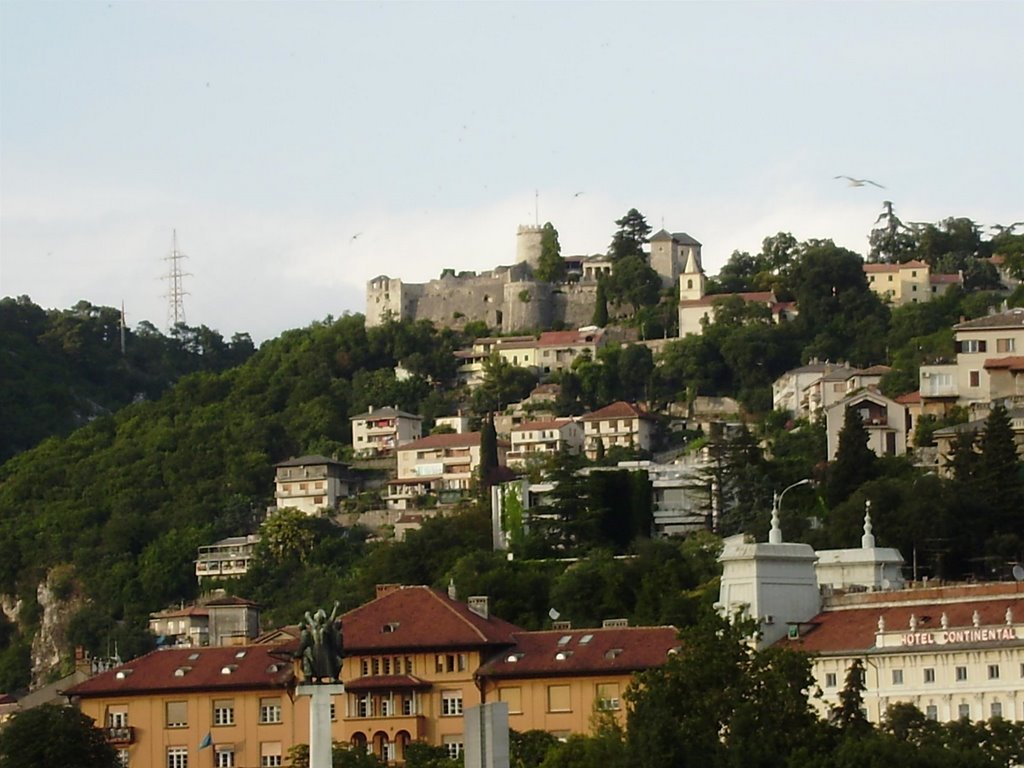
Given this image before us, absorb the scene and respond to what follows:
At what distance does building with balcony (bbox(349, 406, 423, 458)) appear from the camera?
166 meters

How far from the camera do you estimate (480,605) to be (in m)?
101

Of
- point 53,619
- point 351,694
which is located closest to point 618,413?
point 53,619

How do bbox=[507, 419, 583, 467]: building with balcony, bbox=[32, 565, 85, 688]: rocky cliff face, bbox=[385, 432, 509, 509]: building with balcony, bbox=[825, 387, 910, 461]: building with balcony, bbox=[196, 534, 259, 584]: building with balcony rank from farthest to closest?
bbox=[507, 419, 583, 467]: building with balcony → bbox=[385, 432, 509, 509]: building with balcony → bbox=[196, 534, 259, 584]: building with balcony → bbox=[32, 565, 85, 688]: rocky cliff face → bbox=[825, 387, 910, 461]: building with balcony

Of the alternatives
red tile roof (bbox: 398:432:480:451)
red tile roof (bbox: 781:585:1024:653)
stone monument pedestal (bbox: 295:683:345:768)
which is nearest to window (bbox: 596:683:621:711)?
red tile roof (bbox: 781:585:1024:653)

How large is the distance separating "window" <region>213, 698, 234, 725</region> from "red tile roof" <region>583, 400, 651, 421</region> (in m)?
64.4

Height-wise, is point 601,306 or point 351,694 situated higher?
point 601,306

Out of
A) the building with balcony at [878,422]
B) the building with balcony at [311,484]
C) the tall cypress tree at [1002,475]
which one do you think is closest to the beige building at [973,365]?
the building with balcony at [878,422]

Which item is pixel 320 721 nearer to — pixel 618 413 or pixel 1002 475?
pixel 1002 475

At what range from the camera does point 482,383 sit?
173 meters

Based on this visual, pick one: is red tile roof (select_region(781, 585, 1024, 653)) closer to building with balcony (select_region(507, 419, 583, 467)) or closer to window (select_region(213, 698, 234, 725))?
window (select_region(213, 698, 234, 725))

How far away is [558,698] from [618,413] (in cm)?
6677

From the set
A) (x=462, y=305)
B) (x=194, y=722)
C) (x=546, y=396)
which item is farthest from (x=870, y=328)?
(x=194, y=722)

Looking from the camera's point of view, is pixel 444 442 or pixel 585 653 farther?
pixel 444 442

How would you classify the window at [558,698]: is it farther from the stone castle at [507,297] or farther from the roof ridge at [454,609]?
the stone castle at [507,297]
